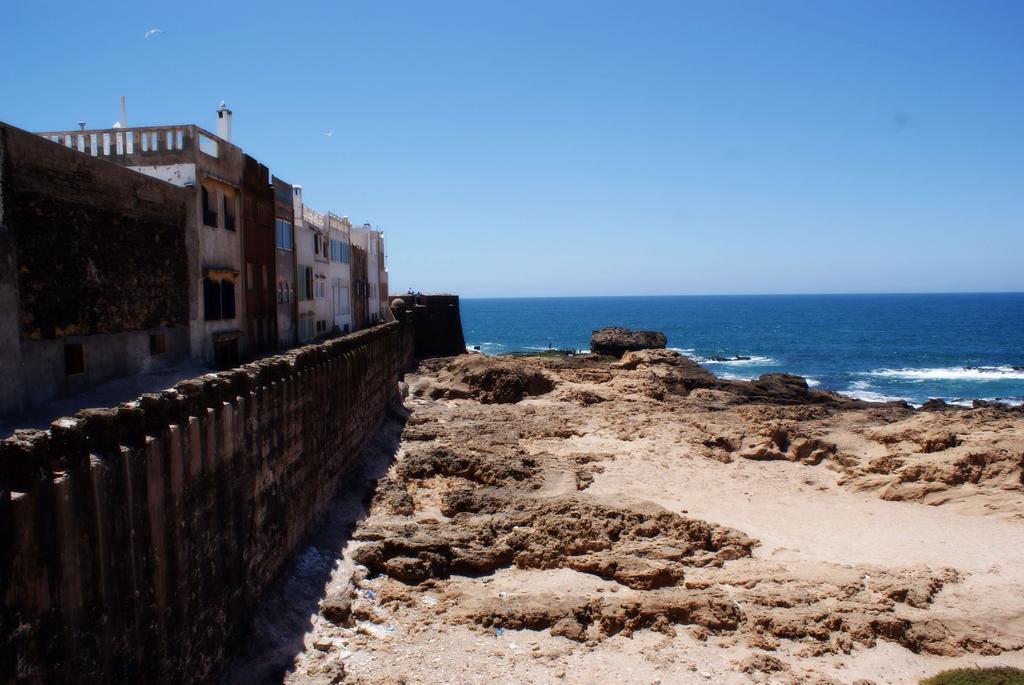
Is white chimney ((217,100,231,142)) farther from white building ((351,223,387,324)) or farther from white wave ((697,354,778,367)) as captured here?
white wave ((697,354,778,367))

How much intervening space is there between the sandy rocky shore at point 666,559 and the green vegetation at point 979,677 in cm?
27

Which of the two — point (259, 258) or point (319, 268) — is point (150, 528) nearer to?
point (259, 258)

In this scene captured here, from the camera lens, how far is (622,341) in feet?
186

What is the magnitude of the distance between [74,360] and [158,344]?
3.17m

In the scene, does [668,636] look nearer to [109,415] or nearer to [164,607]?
[164,607]

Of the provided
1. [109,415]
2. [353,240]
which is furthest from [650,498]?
[353,240]

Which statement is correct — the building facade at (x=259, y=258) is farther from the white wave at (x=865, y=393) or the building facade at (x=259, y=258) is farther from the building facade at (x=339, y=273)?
the white wave at (x=865, y=393)

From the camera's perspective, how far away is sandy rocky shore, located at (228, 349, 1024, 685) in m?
11.6

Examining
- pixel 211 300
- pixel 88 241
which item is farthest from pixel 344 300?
pixel 88 241

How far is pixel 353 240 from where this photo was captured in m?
42.9

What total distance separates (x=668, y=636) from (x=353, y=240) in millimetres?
34136

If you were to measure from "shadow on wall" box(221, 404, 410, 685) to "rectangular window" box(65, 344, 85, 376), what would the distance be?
5.37m

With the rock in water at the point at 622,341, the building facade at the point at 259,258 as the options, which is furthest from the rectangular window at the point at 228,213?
the rock in water at the point at 622,341

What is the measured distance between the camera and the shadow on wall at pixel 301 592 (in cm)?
1038
